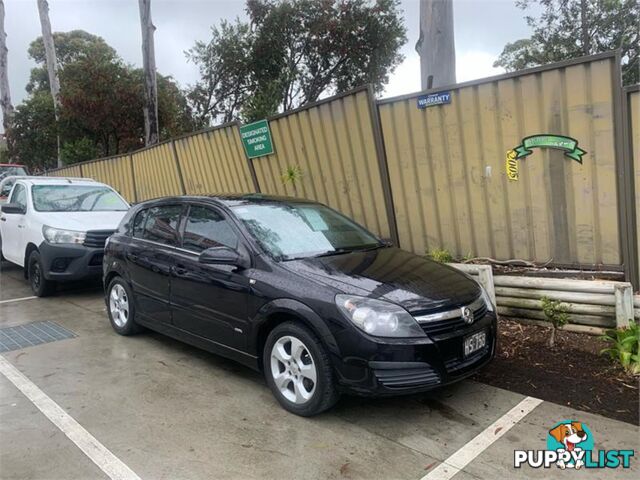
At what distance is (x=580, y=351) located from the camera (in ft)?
14.6

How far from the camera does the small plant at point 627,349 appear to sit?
398 centimetres

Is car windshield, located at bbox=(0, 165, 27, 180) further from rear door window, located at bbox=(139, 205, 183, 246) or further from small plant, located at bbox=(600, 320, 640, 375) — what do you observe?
small plant, located at bbox=(600, 320, 640, 375)

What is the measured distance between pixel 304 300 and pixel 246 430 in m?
0.97

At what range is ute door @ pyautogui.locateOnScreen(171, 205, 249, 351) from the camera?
4.00 m

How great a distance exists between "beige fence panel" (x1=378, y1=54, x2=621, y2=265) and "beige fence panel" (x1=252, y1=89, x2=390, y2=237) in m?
0.32

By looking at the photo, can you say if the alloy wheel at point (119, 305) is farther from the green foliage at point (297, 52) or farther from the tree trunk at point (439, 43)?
the green foliage at point (297, 52)

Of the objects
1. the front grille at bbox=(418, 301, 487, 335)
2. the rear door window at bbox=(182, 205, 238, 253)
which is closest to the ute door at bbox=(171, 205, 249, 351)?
the rear door window at bbox=(182, 205, 238, 253)

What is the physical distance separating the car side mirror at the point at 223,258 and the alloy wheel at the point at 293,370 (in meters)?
0.73

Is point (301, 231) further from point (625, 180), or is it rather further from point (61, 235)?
point (61, 235)

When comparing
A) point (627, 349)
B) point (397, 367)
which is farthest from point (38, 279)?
point (627, 349)

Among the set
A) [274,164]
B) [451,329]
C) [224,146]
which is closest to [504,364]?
[451,329]

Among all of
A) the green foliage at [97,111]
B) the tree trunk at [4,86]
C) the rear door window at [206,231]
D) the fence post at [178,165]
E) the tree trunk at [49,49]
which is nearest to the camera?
the rear door window at [206,231]

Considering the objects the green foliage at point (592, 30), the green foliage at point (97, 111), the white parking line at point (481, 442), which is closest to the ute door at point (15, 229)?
the white parking line at point (481, 442)

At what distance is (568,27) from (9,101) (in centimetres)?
2520
